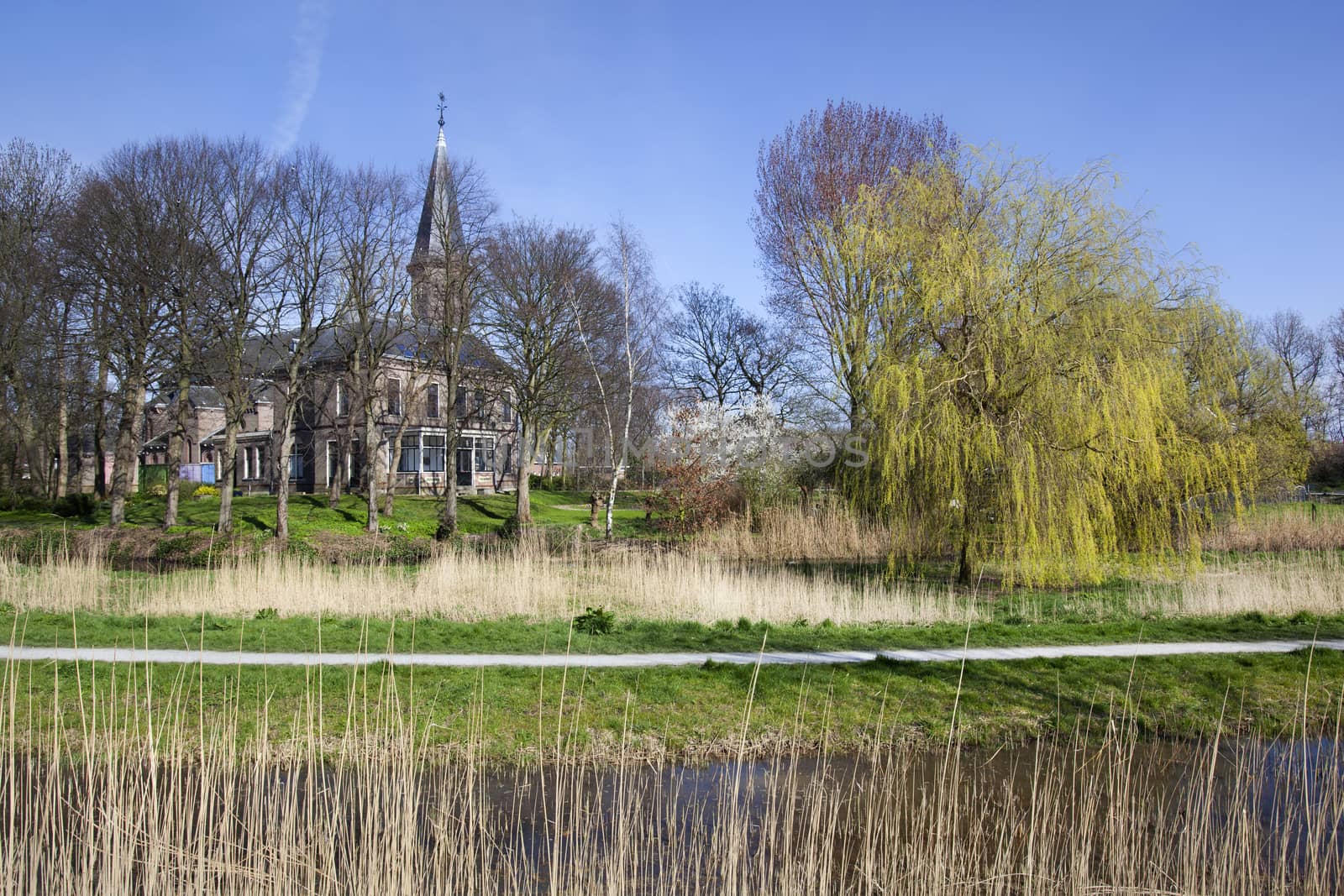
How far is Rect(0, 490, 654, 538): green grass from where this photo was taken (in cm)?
2523

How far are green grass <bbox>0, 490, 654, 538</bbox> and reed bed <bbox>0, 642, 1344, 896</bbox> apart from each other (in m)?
16.1

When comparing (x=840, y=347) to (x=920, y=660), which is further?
(x=840, y=347)

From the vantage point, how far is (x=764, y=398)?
26.8m

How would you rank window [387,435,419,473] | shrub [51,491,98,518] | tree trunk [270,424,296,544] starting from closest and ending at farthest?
tree trunk [270,424,296,544] < shrub [51,491,98,518] < window [387,435,419,473]

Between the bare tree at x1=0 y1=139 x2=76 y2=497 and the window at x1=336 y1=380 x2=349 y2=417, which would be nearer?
the bare tree at x1=0 y1=139 x2=76 y2=497

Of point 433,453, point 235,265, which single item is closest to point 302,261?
point 235,265

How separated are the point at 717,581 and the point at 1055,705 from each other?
5.92 m

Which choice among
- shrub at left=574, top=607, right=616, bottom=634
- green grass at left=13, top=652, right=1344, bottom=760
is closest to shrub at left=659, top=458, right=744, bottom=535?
shrub at left=574, top=607, right=616, bottom=634

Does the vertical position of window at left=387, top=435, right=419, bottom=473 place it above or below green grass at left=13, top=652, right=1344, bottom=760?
above

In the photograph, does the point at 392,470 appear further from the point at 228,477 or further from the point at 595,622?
the point at 595,622

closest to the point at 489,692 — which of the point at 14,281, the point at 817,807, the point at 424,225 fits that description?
the point at 817,807

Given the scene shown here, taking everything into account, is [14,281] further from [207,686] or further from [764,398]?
[207,686]

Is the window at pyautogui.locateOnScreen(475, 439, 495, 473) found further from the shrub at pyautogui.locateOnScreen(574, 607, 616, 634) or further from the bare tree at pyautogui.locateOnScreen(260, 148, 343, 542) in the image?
the shrub at pyautogui.locateOnScreen(574, 607, 616, 634)

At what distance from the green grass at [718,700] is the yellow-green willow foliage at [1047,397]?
441 cm
